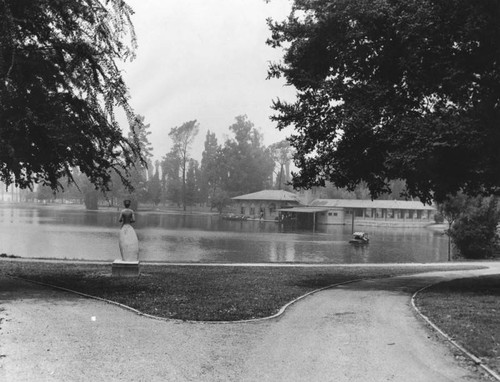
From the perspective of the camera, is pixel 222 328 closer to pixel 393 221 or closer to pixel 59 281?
pixel 59 281

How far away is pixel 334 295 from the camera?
14.6 meters

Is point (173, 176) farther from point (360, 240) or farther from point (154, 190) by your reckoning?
point (360, 240)

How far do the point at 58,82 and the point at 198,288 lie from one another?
7152 millimetres

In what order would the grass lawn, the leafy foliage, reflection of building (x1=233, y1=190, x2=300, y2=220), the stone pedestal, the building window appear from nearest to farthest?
the grass lawn, the stone pedestal, the leafy foliage, reflection of building (x1=233, y1=190, x2=300, y2=220), the building window

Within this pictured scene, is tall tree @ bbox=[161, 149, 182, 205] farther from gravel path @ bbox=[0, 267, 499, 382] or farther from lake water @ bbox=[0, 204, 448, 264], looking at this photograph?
gravel path @ bbox=[0, 267, 499, 382]

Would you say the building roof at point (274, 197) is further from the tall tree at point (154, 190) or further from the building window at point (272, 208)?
the tall tree at point (154, 190)

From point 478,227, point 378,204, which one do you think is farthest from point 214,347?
point 378,204

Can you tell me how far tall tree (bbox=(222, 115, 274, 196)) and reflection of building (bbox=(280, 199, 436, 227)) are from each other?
3058 cm

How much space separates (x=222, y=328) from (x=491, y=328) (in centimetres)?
531

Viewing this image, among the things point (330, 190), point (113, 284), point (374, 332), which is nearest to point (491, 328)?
point (374, 332)

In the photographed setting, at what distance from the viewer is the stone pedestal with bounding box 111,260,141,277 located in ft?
53.7

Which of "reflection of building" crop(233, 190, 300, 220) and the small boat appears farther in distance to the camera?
"reflection of building" crop(233, 190, 300, 220)

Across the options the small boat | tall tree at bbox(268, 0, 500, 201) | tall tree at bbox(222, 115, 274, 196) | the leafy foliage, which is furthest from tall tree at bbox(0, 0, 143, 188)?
tall tree at bbox(222, 115, 274, 196)

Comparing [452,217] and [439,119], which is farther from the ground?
[439,119]
